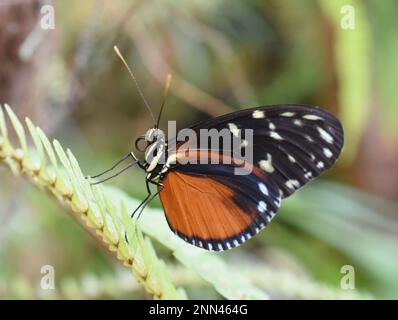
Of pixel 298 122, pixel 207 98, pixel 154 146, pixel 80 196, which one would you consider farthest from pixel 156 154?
pixel 207 98

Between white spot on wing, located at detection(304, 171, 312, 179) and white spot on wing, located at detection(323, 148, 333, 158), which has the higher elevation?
white spot on wing, located at detection(323, 148, 333, 158)

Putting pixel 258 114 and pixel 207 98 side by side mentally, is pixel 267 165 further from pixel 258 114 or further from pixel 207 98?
pixel 207 98

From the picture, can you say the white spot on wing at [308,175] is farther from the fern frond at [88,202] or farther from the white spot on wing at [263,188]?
the fern frond at [88,202]

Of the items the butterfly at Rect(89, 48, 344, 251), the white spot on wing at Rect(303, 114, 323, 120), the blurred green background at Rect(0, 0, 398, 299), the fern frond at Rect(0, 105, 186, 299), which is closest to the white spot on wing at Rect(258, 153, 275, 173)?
the butterfly at Rect(89, 48, 344, 251)

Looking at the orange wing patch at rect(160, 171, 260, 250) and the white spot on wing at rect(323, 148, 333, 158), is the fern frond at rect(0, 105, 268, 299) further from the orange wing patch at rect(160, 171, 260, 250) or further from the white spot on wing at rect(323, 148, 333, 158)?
the white spot on wing at rect(323, 148, 333, 158)

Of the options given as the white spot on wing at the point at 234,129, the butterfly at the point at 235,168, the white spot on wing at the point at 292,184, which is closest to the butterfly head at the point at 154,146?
the butterfly at the point at 235,168
